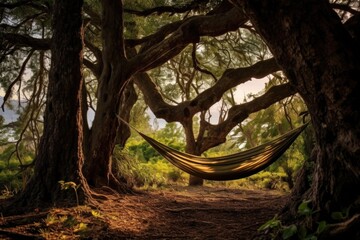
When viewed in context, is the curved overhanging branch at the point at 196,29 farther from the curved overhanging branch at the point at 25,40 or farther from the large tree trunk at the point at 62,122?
the curved overhanging branch at the point at 25,40

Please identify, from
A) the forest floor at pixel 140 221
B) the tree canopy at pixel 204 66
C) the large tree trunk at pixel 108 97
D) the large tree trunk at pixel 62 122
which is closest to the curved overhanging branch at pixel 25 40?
the tree canopy at pixel 204 66

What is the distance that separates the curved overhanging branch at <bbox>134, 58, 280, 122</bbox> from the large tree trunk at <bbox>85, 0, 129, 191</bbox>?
4.18 feet

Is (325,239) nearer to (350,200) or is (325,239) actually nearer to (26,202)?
(350,200)

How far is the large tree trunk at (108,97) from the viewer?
3426 millimetres

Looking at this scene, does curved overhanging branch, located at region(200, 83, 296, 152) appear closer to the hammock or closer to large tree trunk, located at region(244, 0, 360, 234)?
the hammock

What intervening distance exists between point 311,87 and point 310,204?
0.57 metres

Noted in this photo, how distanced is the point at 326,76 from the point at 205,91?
3172mm

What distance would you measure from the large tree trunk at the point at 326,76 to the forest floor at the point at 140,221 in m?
0.86

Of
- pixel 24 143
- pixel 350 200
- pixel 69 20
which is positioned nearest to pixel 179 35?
pixel 69 20

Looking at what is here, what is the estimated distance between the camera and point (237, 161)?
8.89ft

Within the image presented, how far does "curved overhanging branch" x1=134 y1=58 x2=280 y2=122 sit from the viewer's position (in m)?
4.16

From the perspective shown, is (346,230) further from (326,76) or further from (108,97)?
(108,97)

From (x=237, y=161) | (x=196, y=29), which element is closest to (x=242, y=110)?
(x=196, y=29)

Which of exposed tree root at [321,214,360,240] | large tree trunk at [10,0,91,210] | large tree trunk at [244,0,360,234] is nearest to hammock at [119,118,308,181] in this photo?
large tree trunk at [10,0,91,210]
